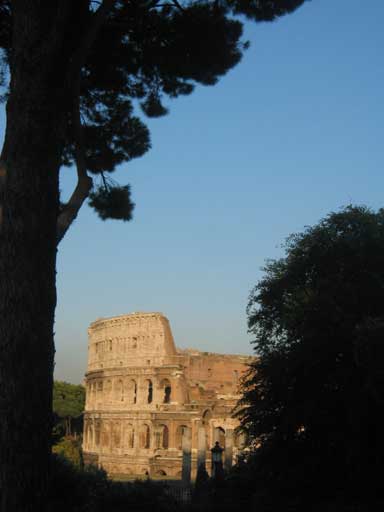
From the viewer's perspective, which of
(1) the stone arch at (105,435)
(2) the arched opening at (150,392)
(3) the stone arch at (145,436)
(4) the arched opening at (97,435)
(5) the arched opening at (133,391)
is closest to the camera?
(3) the stone arch at (145,436)

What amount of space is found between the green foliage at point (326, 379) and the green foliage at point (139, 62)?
4776 mm

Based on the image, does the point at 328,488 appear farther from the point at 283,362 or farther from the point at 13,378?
the point at 13,378

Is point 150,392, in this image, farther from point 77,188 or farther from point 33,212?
point 33,212

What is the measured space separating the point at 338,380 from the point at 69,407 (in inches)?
1575

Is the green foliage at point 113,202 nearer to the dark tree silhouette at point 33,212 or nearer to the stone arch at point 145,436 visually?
the dark tree silhouette at point 33,212

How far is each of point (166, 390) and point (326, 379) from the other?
2629 cm

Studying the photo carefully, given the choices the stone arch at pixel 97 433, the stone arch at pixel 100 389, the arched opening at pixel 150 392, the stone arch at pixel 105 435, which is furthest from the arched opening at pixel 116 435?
the stone arch at pixel 100 389

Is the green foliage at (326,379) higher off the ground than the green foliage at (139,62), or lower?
lower

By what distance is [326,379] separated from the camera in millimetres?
11617

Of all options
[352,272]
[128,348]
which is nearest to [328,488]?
[352,272]

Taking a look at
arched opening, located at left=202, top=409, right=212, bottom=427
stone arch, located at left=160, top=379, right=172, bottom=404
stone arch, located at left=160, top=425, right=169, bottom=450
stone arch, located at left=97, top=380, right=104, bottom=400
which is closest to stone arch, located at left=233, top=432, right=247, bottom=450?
arched opening, located at left=202, top=409, right=212, bottom=427

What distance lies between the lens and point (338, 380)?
11.3m

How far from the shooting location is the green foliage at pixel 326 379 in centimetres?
1046

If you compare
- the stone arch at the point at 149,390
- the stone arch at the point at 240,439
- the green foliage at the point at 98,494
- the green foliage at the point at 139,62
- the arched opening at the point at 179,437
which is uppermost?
the green foliage at the point at 139,62
